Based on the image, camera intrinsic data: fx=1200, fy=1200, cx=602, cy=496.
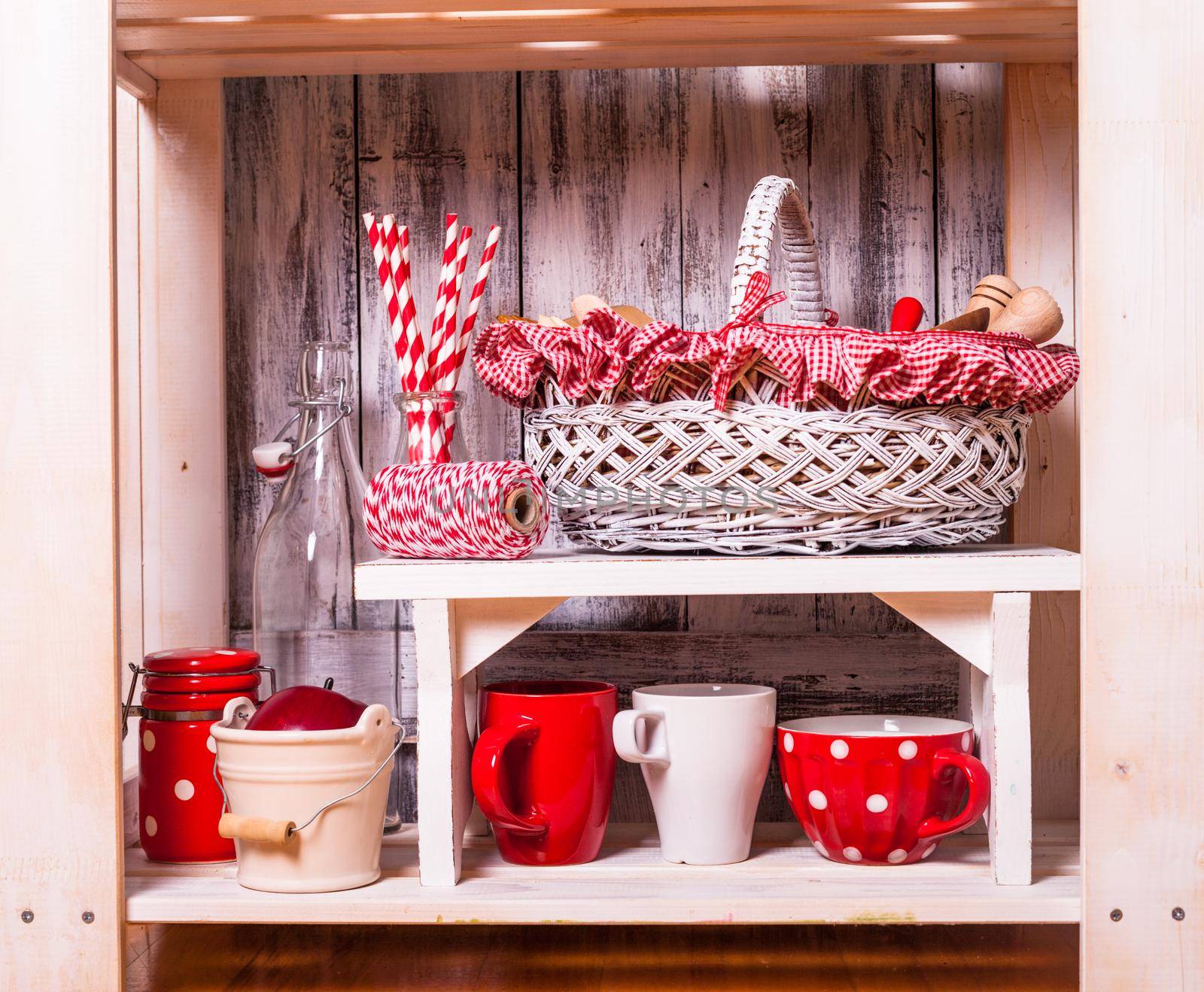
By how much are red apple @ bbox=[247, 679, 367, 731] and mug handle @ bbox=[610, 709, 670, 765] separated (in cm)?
18

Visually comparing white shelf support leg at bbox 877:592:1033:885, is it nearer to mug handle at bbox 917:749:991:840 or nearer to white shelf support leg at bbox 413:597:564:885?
mug handle at bbox 917:749:991:840

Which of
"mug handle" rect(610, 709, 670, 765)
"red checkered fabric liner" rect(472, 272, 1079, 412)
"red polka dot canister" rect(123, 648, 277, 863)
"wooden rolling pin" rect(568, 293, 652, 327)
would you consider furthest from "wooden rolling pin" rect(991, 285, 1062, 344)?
"red polka dot canister" rect(123, 648, 277, 863)

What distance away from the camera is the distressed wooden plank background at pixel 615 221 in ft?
3.66

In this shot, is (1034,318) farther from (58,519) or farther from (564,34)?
(58,519)

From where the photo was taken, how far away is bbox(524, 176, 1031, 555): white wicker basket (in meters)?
0.80

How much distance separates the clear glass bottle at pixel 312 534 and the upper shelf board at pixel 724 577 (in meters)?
0.23

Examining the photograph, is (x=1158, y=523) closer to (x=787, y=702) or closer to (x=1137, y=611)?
(x=1137, y=611)

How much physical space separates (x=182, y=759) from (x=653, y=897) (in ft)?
1.25

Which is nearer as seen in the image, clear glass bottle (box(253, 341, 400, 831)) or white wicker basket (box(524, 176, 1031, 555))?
white wicker basket (box(524, 176, 1031, 555))

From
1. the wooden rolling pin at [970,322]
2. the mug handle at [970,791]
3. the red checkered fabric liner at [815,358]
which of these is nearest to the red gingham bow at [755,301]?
the red checkered fabric liner at [815,358]

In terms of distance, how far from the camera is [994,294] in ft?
2.97

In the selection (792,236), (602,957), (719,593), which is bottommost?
(602,957)

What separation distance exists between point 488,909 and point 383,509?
279 millimetres

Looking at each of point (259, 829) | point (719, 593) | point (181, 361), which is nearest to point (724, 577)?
point (719, 593)
